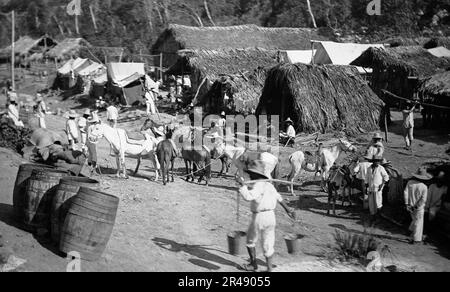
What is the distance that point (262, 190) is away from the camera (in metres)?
6.83

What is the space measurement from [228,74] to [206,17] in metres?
37.5

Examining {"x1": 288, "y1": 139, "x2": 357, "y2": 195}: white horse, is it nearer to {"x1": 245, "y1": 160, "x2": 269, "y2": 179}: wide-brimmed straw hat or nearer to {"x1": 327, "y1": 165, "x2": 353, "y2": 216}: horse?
{"x1": 327, "y1": 165, "x2": 353, "y2": 216}: horse

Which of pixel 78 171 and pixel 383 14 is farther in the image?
pixel 383 14

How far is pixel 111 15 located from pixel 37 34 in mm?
10727

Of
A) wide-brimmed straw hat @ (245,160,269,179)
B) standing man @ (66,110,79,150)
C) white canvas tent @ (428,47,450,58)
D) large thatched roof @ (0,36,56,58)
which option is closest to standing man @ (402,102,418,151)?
wide-brimmed straw hat @ (245,160,269,179)

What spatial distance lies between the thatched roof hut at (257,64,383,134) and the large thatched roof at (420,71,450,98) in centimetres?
197

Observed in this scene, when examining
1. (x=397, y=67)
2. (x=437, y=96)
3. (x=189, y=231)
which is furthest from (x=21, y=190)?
(x=397, y=67)

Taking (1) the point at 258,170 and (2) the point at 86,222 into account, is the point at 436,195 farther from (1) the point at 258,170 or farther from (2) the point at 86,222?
(2) the point at 86,222

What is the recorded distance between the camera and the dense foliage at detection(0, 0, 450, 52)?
4578 cm

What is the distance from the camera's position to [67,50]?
44781 millimetres

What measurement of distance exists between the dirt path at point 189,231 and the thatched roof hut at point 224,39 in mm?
21593

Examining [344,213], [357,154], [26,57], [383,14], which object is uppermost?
[383,14]
